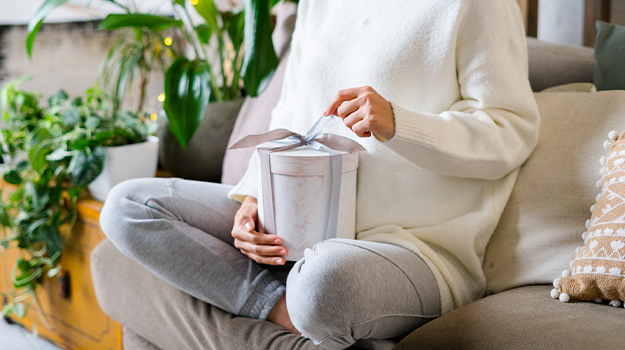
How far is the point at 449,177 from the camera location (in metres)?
0.88

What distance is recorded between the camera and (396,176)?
870 mm

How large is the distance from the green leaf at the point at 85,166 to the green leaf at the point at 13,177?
18 centimetres

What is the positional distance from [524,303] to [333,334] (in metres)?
0.29

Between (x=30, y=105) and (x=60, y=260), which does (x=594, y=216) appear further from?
(x=30, y=105)

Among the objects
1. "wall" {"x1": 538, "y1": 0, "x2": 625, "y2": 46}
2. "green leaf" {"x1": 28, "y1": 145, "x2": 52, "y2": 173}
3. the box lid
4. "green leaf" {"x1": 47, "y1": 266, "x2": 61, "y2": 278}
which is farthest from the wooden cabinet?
"wall" {"x1": 538, "y1": 0, "x2": 625, "y2": 46}

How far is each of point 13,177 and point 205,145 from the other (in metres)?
0.52

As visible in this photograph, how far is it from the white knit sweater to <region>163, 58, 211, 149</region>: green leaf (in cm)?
42

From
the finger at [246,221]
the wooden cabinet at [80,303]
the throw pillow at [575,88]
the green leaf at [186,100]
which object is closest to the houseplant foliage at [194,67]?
the green leaf at [186,100]

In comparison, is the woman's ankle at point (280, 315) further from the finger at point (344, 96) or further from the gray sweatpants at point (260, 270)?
the finger at point (344, 96)

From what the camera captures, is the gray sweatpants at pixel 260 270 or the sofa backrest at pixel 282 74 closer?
the gray sweatpants at pixel 260 270

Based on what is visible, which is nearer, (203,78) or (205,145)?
(203,78)


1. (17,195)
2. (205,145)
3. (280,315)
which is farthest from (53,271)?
(280,315)

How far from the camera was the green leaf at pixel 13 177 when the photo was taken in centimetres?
129

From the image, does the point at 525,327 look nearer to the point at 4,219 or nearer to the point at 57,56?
the point at 4,219
